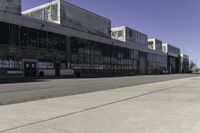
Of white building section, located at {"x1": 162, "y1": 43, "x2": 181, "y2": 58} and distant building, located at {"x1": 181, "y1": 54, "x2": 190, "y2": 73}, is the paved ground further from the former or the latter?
distant building, located at {"x1": 181, "y1": 54, "x2": 190, "y2": 73}

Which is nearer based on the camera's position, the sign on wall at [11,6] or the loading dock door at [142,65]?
the sign on wall at [11,6]

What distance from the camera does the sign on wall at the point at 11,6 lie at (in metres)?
48.6

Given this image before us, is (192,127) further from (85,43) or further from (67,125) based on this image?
(85,43)

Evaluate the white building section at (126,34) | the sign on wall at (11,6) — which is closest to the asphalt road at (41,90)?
the sign on wall at (11,6)

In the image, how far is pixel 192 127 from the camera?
7789 millimetres

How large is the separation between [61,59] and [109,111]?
51.4 metres

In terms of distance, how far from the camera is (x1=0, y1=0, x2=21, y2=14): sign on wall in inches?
1914

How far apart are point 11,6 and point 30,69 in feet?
36.9

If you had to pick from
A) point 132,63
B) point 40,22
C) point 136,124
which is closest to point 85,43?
point 40,22

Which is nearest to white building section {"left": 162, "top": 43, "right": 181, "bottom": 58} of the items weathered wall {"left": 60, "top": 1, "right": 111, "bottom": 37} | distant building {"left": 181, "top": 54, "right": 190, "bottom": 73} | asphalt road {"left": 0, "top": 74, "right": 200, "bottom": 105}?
distant building {"left": 181, "top": 54, "right": 190, "bottom": 73}

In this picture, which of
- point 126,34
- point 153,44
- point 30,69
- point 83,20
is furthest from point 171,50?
point 30,69

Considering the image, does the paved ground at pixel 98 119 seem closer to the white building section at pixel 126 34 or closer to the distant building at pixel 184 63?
the white building section at pixel 126 34

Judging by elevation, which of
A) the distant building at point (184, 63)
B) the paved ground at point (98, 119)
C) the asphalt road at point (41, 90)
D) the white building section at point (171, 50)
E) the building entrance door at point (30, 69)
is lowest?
the paved ground at point (98, 119)

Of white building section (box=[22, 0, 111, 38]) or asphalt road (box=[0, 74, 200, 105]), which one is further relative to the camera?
white building section (box=[22, 0, 111, 38])
